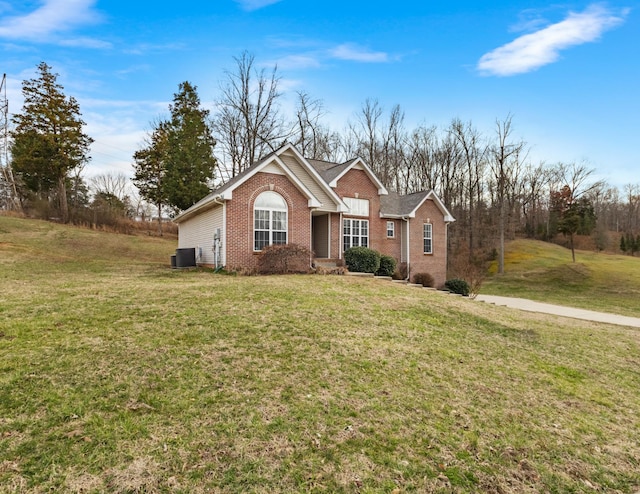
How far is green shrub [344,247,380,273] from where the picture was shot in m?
17.8

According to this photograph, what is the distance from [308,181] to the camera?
1809cm

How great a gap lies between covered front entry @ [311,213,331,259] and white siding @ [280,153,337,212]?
33.2 inches

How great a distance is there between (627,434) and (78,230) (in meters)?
32.7

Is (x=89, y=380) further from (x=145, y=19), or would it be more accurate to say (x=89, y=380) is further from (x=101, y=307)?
(x=145, y=19)

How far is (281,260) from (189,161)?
2018 cm

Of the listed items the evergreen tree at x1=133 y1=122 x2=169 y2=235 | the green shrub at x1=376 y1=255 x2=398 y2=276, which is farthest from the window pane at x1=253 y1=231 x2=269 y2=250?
the evergreen tree at x1=133 y1=122 x2=169 y2=235

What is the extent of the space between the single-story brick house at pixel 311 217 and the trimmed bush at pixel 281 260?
677 millimetres

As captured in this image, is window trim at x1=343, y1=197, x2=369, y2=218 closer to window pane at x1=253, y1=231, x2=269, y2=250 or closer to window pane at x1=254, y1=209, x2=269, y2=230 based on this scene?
window pane at x1=254, y1=209, x2=269, y2=230

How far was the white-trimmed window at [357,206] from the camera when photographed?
20.3 meters

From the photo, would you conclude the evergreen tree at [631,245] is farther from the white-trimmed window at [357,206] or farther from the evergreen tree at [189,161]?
the evergreen tree at [189,161]

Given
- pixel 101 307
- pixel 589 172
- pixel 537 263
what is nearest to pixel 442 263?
pixel 537 263

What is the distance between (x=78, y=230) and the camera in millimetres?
28375

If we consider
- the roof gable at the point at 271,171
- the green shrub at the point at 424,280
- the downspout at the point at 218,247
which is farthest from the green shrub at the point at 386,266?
the downspout at the point at 218,247

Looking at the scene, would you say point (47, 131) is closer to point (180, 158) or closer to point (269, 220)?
point (180, 158)
